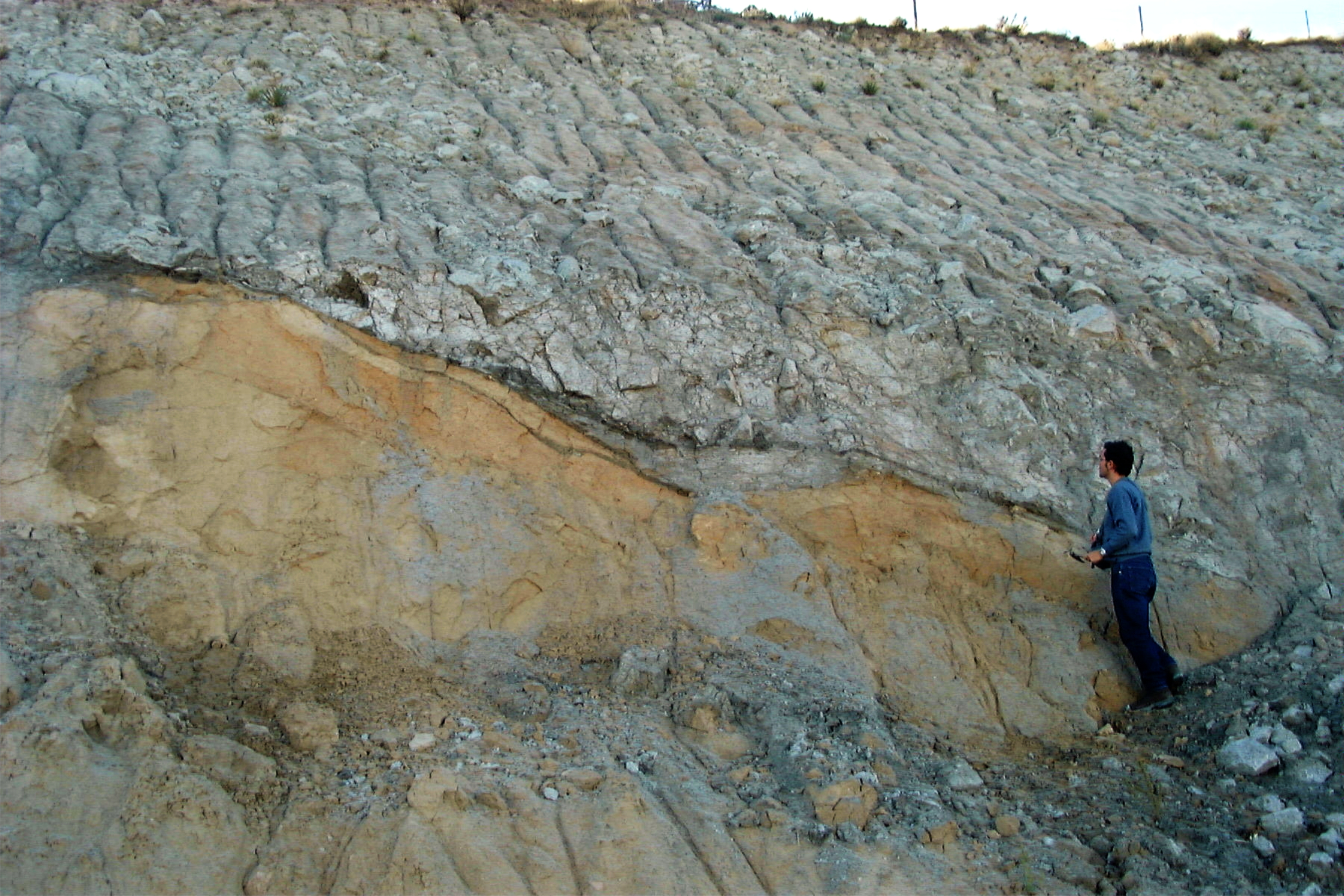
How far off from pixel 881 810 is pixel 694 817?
73cm

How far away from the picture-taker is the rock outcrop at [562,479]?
362 cm

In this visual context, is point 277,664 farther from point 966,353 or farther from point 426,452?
point 966,353

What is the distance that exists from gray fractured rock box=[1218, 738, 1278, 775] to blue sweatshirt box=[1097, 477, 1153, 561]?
3.01 ft

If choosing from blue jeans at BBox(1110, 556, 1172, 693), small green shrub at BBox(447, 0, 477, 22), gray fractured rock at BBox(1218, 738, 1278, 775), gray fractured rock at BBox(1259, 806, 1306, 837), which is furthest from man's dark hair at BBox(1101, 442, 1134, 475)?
small green shrub at BBox(447, 0, 477, 22)

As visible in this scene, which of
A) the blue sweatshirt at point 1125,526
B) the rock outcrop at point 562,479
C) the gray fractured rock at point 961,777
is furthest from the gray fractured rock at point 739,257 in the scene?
the gray fractured rock at point 961,777

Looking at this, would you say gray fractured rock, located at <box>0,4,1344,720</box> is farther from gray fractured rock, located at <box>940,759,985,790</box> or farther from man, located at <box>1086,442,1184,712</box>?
gray fractured rock, located at <box>940,759,985,790</box>

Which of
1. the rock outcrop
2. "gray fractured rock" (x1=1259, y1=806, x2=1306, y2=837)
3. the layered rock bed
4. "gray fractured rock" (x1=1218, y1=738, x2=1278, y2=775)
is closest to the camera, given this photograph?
the layered rock bed

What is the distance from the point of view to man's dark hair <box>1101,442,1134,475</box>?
5.05m

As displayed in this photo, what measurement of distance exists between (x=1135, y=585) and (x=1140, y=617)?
148 millimetres

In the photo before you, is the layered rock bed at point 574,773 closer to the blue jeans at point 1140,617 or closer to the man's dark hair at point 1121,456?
the blue jeans at point 1140,617

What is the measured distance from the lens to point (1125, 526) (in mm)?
4836

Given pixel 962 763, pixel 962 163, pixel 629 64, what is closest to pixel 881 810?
pixel 962 763

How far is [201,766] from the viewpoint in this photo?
11.4 feet

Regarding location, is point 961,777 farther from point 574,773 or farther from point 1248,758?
point 574,773
